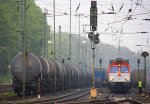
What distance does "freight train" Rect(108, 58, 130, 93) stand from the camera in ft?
159

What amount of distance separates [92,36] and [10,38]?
199 ft

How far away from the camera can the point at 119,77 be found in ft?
161

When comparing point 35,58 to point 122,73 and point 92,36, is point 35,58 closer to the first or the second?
point 92,36

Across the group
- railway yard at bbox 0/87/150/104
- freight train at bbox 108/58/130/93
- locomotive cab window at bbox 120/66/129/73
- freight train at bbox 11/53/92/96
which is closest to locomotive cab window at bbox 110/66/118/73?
freight train at bbox 108/58/130/93

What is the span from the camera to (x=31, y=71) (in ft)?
123

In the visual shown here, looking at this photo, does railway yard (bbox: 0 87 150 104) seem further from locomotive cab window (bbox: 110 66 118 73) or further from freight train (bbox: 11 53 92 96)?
locomotive cab window (bbox: 110 66 118 73)

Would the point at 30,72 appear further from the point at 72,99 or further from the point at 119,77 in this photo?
the point at 119,77

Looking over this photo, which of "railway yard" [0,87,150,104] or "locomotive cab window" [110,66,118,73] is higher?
"locomotive cab window" [110,66,118,73]

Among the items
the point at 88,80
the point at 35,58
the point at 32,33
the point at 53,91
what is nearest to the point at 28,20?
the point at 32,33

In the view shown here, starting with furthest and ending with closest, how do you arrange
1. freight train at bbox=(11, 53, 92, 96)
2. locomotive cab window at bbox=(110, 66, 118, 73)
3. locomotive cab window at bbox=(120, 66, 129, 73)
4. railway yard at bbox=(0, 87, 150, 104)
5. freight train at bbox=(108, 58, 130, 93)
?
locomotive cab window at bbox=(110, 66, 118, 73), locomotive cab window at bbox=(120, 66, 129, 73), freight train at bbox=(108, 58, 130, 93), freight train at bbox=(11, 53, 92, 96), railway yard at bbox=(0, 87, 150, 104)

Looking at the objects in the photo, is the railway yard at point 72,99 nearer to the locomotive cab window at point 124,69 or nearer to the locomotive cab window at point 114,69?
the locomotive cab window at point 124,69

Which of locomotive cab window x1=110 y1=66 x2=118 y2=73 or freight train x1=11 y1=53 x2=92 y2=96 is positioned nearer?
freight train x1=11 y1=53 x2=92 y2=96

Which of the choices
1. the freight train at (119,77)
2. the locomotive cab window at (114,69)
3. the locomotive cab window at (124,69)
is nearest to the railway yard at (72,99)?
the freight train at (119,77)

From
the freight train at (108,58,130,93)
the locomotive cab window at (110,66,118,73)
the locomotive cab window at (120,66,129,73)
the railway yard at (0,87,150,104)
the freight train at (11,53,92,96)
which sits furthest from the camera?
the locomotive cab window at (110,66,118,73)
